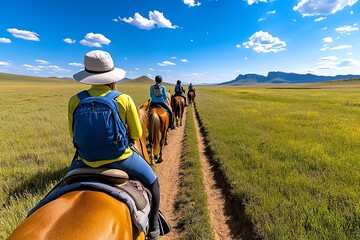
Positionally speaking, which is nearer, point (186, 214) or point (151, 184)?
point (151, 184)

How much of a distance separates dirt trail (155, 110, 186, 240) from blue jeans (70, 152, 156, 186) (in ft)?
4.97

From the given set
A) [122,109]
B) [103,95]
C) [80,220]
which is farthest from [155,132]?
[80,220]

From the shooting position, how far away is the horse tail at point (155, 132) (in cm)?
689

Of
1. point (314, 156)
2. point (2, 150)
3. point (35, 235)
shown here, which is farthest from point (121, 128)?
point (2, 150)

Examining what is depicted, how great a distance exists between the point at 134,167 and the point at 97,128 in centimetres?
81

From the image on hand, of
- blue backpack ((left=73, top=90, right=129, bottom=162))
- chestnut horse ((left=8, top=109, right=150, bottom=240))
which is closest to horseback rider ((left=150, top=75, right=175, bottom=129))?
blue backpack ((left=73, top=90, right=129, bottom=162))

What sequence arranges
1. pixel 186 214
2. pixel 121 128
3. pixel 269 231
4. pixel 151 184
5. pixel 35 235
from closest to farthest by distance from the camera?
1. pixel 35 235
2. pixel 121 128
3. pixel 151 184
4. pixel 269 231
5. pixel 186 214

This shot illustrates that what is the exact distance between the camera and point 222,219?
13.7 ft

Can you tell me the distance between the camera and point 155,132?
6938 millimetres

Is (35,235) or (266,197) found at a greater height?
(35,235)

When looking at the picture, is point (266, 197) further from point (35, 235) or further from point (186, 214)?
point (35, 235)

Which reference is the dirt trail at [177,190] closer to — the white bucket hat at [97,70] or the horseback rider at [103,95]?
the horseback rider at [103,95]

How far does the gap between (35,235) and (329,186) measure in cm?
547

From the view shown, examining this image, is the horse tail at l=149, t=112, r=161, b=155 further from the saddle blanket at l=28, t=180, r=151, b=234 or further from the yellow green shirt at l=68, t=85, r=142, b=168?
the saddle blanket at l=28, t=180, r=151, b=234
